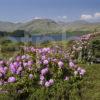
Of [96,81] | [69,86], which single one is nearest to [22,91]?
[69,86]

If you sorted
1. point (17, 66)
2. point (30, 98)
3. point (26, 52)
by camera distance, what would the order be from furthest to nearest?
point (26, 52) → point (17, 66) → point (30, 98)

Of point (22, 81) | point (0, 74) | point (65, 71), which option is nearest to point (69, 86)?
point (65, 71)

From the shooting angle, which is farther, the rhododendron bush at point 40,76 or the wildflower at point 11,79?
the wildflower at point 11,79

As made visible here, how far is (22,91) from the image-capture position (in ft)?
25.1

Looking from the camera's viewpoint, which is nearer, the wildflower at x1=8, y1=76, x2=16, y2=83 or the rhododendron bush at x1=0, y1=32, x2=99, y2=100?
the rhododendron bush at x1=0, y1=32, x2=99, y2=100

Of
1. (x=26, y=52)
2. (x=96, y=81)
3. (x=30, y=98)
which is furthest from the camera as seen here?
(x=96, y=81)

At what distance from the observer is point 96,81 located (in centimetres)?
961

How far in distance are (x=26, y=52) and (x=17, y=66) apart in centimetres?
95

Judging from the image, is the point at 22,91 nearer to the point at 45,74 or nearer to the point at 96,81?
the point at 45,74

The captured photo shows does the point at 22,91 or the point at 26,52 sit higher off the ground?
the point at 26,52

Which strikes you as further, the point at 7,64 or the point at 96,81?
the point at 96,81

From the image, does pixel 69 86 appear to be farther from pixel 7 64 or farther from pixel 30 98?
pixel 7 64

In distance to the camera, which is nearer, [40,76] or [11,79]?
[11,79]

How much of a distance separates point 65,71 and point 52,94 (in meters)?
0.84
